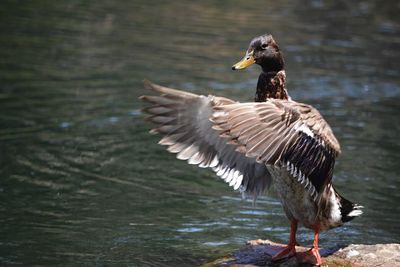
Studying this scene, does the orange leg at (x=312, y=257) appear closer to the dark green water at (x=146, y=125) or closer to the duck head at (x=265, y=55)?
the dark green water at (x=146, y=125)

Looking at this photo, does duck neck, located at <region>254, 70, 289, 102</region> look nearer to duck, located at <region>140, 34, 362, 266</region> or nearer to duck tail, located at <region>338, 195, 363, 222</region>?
duck, located at <region>140, 34, 362, 266</region>

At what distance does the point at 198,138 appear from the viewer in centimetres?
742

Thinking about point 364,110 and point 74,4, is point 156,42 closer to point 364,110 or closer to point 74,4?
point 74,4

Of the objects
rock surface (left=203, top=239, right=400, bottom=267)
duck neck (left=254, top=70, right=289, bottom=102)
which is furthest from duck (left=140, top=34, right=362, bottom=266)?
rock surface (left=203, top=239, right=400, bottom=267)

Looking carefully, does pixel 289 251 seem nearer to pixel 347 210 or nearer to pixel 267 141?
pixel 347 210

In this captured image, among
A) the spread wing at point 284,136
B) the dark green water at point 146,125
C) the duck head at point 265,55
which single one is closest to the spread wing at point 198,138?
the spread wing at point 284,136

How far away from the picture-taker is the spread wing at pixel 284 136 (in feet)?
20.9

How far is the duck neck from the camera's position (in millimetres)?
7367

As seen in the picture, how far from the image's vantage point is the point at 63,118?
1300cm

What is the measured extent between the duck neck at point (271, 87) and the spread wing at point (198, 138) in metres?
0.52

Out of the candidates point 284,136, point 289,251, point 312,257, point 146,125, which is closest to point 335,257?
point 312,257

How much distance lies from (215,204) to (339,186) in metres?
1.79

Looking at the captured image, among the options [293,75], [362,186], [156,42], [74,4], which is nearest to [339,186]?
[362,186]

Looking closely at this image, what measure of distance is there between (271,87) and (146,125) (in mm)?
6074
